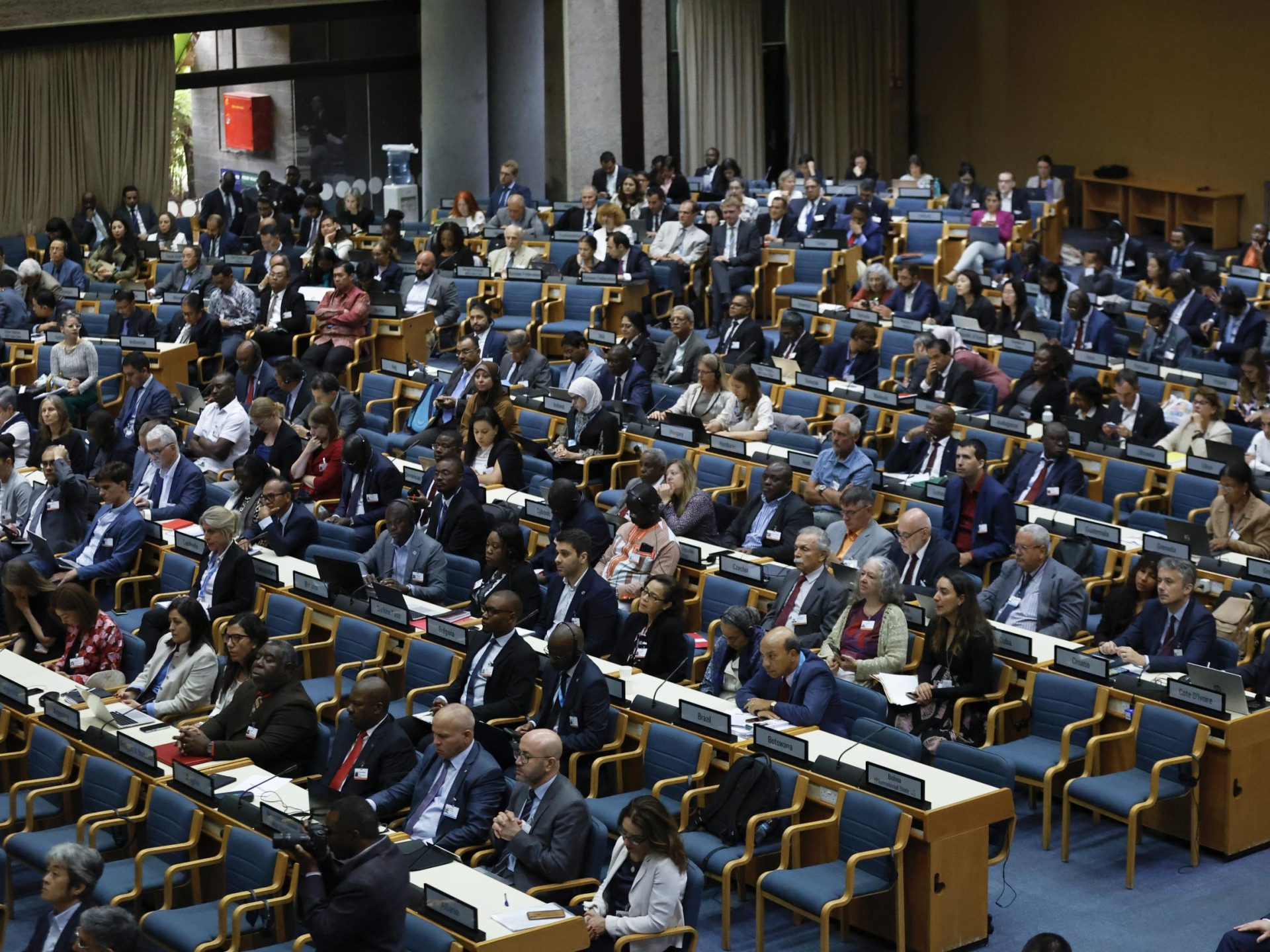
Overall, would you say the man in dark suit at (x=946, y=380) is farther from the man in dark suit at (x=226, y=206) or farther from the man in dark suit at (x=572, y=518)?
the man in dark suit at (x=226, y=206)

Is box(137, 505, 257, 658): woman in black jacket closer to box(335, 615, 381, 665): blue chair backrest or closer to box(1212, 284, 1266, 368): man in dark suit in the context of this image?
box(335, 615, 381, 665): blue chair backrest

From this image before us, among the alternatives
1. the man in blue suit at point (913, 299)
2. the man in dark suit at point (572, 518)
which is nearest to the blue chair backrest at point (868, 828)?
the man in dark suit at point (572, 518)

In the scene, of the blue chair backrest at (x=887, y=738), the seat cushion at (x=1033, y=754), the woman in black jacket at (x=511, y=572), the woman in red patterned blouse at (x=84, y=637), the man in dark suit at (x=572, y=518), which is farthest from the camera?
the man in dark suit at (x=572, y=518)

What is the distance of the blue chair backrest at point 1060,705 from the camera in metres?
6.77

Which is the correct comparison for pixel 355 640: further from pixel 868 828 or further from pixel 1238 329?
pixel 1238 329

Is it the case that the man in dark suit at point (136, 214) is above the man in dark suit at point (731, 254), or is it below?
above

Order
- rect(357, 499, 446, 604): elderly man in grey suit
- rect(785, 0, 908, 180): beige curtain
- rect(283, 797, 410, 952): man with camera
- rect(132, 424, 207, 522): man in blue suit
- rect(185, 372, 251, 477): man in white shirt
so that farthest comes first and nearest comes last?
rect(785, 0, 908, 180): beige curtain
rect(185, 372, 251, 477): man in white shirt
rect(132, 424, 207, 522): man in blue suit
rect(357, 499, 446, 604): elderly man in grey suit
rect(283, 797, 410, 952): man with camera

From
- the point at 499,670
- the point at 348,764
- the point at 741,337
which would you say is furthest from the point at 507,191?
the point at 348,764

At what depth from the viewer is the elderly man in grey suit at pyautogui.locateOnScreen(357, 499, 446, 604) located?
8.13 m

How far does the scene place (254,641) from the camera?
22.7 ft

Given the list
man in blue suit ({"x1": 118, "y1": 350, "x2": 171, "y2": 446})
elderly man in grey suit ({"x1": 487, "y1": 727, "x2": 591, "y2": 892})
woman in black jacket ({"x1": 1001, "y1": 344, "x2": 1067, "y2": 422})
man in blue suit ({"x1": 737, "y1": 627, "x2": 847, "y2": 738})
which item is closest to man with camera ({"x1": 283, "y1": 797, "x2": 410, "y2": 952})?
elderly man in grey suit ({"x1": 487, "y1": 727, "x2": 591, "y2": 892})

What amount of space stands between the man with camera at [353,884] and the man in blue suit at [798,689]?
1.86 metres

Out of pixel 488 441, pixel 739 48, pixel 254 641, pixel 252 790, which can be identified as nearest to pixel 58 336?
pixel 488 441

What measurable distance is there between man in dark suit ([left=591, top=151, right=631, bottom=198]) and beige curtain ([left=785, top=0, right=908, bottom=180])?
5.26 metres
